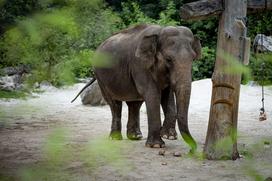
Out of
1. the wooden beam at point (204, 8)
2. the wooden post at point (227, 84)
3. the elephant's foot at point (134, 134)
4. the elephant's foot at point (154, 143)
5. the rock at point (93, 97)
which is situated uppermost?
the wooden beam at point (204, 8)

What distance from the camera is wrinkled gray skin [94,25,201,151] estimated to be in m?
5.17

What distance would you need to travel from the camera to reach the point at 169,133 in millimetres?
6227

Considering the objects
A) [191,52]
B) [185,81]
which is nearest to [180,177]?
[185,81]

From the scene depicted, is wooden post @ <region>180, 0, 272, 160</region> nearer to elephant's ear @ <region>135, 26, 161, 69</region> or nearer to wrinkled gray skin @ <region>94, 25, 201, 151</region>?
wrinkled gray skin @ <region>94, 25, 201, 151</region>

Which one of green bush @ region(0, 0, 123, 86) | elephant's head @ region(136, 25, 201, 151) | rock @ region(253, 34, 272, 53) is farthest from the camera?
elephant's head @ region(136, 25, 201, 151)

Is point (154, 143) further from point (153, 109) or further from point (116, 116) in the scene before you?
point (116, 116)

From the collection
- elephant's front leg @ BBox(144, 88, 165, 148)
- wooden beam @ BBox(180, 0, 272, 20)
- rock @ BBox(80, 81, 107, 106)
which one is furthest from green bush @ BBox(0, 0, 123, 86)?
rock @ BBox(80, 81, 107, 106)

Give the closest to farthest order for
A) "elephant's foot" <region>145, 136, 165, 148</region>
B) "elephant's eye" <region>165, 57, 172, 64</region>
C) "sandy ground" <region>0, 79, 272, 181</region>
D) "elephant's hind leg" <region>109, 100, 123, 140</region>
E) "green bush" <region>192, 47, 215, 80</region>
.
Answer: "sandy ground" <region>0, 79, 272, 181</region>
"elephant's eye" <region>165, 57, 172, 64</region>
"elephant's foot" <region>145, 136, 165, 148</region>
"elephant's hind leg" <region>109, 100, 123, 140</region>
"green bush" <region>192, 47, 215, 80</region>

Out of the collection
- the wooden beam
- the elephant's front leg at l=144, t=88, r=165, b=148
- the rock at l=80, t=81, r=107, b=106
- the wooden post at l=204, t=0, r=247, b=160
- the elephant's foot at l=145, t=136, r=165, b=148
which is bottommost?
the rock at l=80, t=81, r=107, b=106

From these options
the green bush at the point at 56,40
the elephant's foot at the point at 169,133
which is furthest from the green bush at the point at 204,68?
the green bush at the point at 56,40

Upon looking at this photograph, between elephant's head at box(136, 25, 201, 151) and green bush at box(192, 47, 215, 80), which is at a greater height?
elephant's head at box(136, 25, 201, 151)

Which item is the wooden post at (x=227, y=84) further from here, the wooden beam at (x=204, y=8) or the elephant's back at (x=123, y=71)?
the elephant's back at (x=123, y=71)

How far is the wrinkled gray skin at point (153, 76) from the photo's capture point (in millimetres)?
5172

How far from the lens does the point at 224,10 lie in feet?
15.0
